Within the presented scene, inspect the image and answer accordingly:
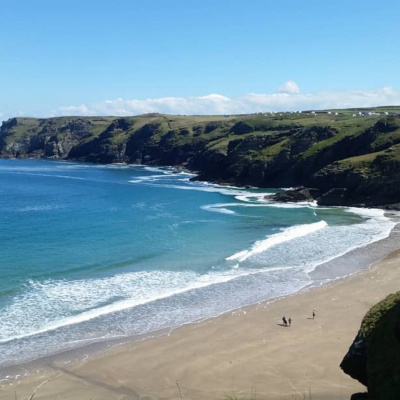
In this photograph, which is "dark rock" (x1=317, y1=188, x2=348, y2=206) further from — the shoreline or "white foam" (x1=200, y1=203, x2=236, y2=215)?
the shoreline

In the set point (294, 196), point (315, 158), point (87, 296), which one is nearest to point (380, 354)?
point (87, 296)

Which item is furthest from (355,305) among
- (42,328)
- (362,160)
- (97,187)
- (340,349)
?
(97,187)

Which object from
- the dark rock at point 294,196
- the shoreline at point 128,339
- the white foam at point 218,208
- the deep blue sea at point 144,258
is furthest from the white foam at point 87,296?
the dark rock at point 294,196

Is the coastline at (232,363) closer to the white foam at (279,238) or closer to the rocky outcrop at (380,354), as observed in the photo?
the rocky outcrop at (380,354)

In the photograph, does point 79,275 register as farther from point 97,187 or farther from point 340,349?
point 97,187

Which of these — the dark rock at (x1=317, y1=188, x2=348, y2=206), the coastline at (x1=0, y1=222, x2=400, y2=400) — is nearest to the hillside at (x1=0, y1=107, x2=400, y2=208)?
the dark rock at (x1=317, y1=188, x2=348, y2=206)

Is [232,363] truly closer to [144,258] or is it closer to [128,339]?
[128,339]
